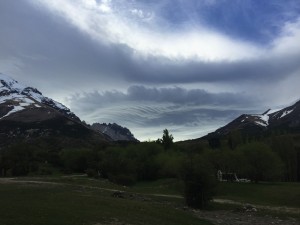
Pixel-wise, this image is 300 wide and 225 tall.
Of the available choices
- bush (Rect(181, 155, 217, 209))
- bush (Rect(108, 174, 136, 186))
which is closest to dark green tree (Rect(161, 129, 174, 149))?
bush (Rect(108, 174, 136, 186))

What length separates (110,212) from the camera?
37531 millimetres

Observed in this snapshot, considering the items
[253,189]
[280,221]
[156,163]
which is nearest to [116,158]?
[156,163]

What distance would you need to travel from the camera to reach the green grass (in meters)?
66.2

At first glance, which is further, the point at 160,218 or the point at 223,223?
the point at 223,223

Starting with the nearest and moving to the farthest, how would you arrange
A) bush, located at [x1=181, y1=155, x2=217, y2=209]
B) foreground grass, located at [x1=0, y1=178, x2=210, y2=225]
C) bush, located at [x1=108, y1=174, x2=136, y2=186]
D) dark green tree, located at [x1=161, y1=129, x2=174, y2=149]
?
foreground grass, located at [x1=0, y1=178, x2=210, y2=225] < bush, located at [x1=181, y1=155, x2=217, y2=209] < bush, located at [x1=108, y1=174, x2=136, y2=186] < dark green tree, located at [x1=161, y1=129, x2=174, y2=149]

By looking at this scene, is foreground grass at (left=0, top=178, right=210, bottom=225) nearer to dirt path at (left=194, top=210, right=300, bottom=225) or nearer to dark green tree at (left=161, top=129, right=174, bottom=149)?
dirt path at (left=194, top=210, right=300, bottom=225)

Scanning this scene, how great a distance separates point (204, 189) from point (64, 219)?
95.6 ft

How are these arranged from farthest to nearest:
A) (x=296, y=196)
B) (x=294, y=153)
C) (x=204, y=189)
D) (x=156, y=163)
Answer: (x=294, y=153), (x=156, y=163), (x=296, y=196), (x=204, y=189)

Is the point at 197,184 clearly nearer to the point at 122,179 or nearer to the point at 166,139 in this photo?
the point at 122,179

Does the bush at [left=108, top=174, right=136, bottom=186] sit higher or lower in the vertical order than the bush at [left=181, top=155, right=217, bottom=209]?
higher

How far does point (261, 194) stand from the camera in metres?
76.6

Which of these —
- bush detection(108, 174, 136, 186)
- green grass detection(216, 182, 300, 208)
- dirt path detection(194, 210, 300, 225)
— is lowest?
dirt path detection(194, 210, 300, 225)

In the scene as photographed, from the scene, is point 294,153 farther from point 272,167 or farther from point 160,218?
point 160,218

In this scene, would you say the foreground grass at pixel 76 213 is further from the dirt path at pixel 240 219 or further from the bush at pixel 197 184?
the bush at pixel 197 184
